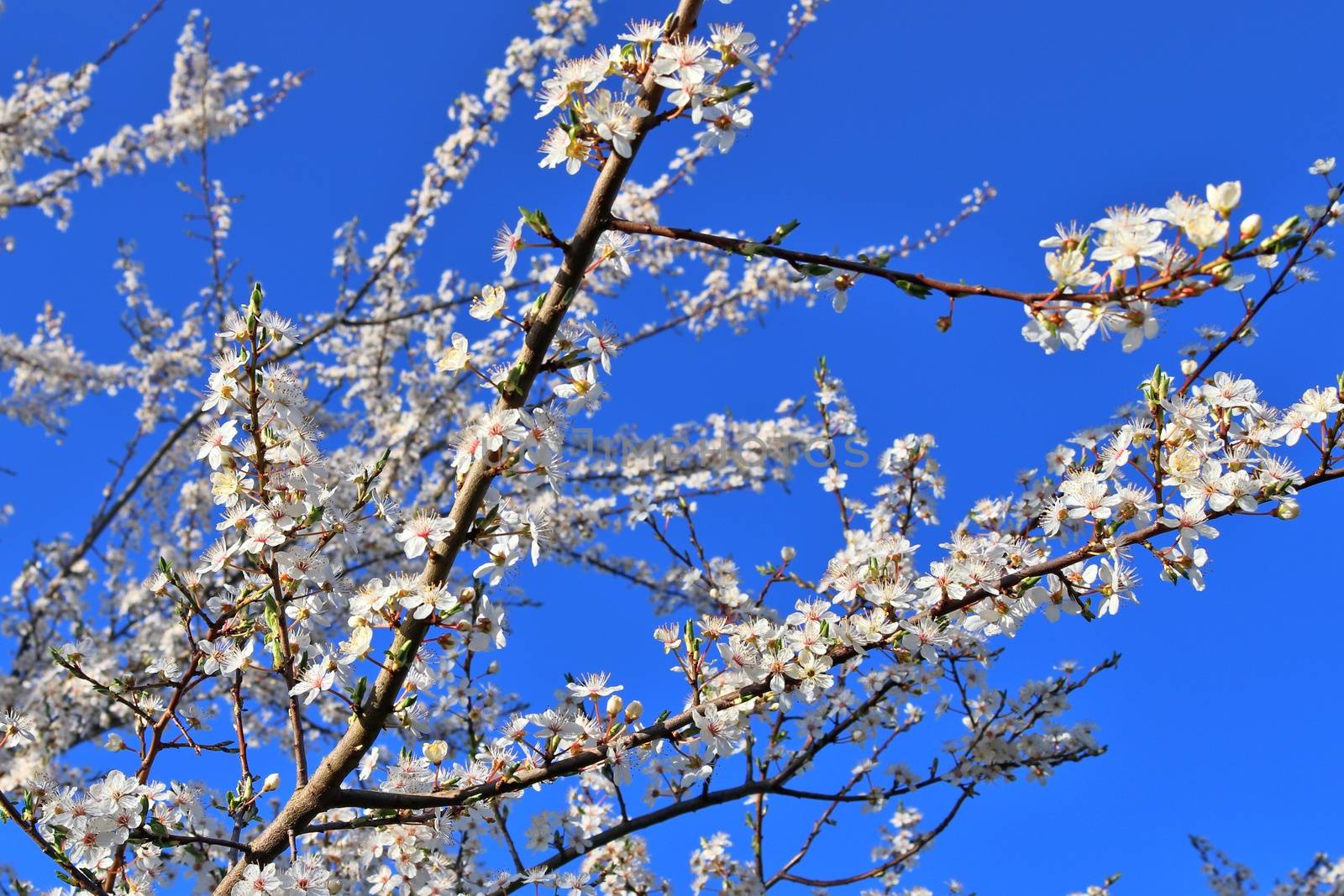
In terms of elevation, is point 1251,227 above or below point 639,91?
below

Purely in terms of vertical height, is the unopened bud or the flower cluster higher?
the flower cluster

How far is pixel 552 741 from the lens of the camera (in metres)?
2.46

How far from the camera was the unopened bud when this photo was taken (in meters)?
1.74

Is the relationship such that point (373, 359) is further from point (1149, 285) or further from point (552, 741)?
point (1149, 285)

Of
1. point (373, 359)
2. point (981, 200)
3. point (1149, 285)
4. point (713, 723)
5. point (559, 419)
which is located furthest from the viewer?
point (373, 359)

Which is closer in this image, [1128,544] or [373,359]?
[1128,544]

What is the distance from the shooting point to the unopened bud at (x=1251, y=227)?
5.71ft

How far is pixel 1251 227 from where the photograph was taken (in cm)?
176

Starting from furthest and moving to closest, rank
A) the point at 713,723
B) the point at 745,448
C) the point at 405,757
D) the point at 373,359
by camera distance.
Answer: the point at 373,359
the point at 745,448
the point at 405,757
the point at 713,723

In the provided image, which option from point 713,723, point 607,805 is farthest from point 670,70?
point 607,805

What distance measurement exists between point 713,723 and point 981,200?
23.5 feet

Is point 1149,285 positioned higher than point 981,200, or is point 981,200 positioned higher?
point 981,200

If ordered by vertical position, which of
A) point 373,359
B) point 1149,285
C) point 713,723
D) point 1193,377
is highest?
point 373,359

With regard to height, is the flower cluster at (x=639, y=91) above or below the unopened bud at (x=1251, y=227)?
above
